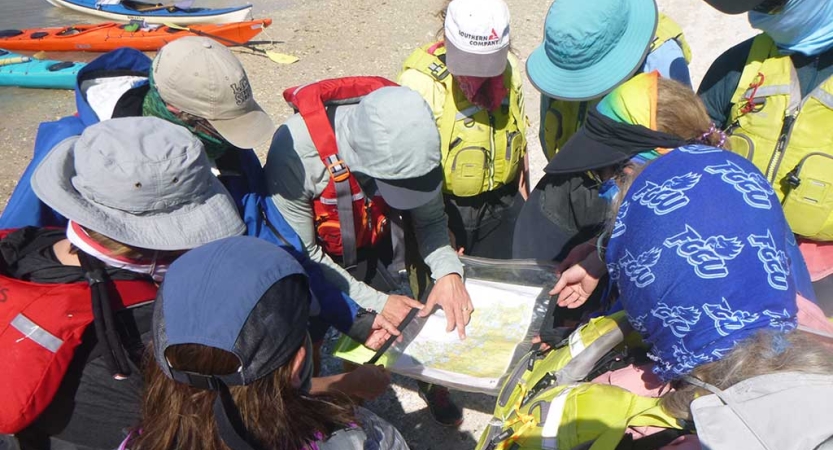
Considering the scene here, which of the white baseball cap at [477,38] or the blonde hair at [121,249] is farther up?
the white baseball cap at [477,38]

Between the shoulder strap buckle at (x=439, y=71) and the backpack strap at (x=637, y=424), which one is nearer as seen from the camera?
the backpack strap at (x=637, y=424)

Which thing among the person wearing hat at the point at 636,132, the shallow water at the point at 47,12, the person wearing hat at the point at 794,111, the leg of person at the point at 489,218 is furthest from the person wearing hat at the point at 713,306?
the shallow water at the point at 47,12

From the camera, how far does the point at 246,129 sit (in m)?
2.16

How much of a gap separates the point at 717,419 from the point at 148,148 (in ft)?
4.96

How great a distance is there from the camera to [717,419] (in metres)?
1.10

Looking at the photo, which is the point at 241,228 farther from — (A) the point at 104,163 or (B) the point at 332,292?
(B) the point at 332,292

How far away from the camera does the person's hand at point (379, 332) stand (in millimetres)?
2320

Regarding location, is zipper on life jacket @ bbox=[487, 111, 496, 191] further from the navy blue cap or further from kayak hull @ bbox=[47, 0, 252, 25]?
kayak hull @ bbox=[47, 0, 252, 25]

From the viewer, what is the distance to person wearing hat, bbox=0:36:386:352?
6.66 feet

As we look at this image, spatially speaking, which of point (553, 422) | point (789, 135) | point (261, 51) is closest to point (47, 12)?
point (261, 51)

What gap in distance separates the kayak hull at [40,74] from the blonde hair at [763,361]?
31.5ft

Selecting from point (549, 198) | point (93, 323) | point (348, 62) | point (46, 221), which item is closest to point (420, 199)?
point (549, 198)

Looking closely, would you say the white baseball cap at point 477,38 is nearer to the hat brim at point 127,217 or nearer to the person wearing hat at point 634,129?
the person wearing hat at point 634,129

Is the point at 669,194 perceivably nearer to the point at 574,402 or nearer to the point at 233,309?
the point at 574,402
